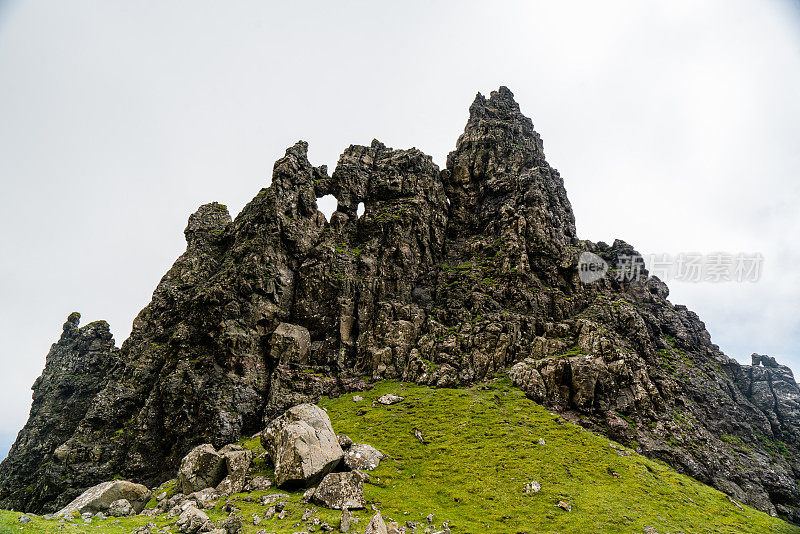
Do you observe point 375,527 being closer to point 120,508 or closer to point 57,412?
point 120,508

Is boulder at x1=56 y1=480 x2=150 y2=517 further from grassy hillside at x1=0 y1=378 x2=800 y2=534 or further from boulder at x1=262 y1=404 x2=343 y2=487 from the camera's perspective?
boulder at x1=262 y1=404 x2=343 y2=487

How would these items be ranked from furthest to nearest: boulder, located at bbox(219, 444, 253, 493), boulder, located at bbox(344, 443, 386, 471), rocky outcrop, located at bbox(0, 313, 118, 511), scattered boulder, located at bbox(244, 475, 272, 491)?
1. rocky outcrop, located at bbox(0, 313, 118, 511)
2. boulder, located at bbox(344, 443, 386, 471)
3. boulder, located at bbox(219, 444, 253, 493)
4. scattered boulder, located at bbox(244, 475, 272, 491)

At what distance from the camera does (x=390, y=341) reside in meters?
78.2

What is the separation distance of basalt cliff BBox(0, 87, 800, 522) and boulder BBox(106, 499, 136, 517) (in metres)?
29.0

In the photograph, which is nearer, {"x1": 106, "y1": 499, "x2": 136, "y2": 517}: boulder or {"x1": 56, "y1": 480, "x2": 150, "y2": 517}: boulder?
{"x1": 56, "y1": 480, "x2": 150, "y2": 517}: boulder

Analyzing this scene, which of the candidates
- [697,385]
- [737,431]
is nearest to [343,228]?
[697,385]

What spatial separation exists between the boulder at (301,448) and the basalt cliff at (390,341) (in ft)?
79.2

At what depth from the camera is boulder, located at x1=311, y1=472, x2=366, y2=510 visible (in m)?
32.8

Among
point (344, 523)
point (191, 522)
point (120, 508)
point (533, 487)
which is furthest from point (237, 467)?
point (533, 487)

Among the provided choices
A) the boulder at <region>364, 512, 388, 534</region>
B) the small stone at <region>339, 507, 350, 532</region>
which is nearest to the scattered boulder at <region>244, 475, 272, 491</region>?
the small stone at <region>339, 507, 350, 532</region>

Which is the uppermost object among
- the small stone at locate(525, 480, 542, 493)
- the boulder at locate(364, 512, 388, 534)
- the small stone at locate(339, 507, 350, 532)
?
the small stone at locate(525, 480, 542, 493)

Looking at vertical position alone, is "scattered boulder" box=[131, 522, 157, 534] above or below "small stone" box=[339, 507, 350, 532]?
below

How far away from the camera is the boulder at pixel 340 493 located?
32812 mm

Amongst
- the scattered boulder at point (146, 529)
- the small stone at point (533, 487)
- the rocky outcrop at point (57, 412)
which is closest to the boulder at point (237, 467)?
the scattered boulder at point (146, 529)
